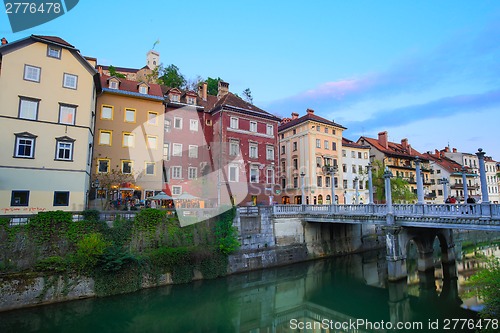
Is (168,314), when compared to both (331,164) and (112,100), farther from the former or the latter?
(331,164)

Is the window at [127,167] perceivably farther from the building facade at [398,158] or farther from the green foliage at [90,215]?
the building facade at [398,158]

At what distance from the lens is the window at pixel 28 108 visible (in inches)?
845

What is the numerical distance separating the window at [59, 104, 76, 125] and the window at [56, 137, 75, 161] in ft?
4.62

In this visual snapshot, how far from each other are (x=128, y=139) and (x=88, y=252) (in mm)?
15333

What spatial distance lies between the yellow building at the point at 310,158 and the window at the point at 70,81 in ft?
99.7

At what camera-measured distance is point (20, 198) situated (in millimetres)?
20906

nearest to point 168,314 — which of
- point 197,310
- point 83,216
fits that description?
point 197,310

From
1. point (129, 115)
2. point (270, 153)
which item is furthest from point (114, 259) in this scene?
point (270, 153)

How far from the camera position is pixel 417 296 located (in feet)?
63.5

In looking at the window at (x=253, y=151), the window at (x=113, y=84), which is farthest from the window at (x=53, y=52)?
the window at (x=253, y=151)

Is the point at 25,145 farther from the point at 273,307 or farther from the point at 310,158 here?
the point at 310,158

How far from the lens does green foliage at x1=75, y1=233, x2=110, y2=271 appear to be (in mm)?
17141

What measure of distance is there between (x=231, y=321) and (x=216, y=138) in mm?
22609

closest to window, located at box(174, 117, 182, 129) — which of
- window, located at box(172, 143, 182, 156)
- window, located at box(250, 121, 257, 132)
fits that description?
window, located at box(172, 143, 182, 156)
